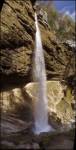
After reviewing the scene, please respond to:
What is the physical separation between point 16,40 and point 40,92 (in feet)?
10.1

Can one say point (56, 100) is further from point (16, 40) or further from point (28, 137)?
point (28, 137)

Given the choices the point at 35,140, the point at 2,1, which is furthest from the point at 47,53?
the point at 35,140

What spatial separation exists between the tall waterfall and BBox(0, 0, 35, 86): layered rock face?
0.48m

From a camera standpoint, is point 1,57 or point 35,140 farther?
point 1,57

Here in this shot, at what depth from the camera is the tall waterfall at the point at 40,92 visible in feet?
75.0

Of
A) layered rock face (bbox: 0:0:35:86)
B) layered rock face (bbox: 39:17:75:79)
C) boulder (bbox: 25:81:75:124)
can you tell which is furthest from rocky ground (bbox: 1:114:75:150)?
layered rock face (bbox: 39:17:75:79)

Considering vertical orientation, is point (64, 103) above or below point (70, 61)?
below

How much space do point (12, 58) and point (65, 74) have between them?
5.14 meters

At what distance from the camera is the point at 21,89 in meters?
23.0

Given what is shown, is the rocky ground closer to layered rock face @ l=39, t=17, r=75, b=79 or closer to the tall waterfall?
the tall waterfall

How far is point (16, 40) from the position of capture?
22.0 m

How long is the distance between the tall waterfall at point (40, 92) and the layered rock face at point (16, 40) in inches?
18.9

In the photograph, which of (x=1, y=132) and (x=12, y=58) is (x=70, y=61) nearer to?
(x=12, y=58)

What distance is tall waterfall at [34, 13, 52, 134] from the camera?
2288 centimetres
